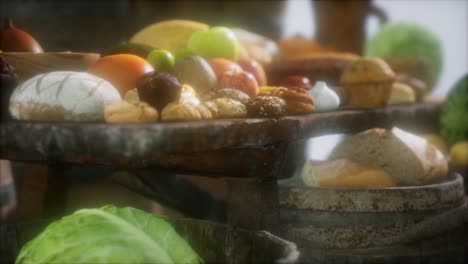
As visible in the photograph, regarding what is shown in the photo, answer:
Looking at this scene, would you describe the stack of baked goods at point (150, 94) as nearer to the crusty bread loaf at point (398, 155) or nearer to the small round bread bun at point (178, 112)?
the small round bread bun at point (178, 112)

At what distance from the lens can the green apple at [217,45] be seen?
2.53 m

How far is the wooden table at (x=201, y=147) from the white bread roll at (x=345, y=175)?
10 cm

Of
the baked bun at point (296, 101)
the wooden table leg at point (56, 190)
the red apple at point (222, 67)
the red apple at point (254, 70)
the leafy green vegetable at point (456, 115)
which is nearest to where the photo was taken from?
the baked bun at point (296, 101)

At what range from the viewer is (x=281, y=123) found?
4.84 ft

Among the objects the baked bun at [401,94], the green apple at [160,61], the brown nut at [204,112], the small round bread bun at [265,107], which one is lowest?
the baked bun at [401,94]

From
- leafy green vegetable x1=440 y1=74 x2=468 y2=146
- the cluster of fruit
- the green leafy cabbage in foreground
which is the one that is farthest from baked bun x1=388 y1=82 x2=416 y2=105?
the green leafy cabbage in foreground

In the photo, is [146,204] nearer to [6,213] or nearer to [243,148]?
[6,213]

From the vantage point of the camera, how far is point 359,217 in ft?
5.53

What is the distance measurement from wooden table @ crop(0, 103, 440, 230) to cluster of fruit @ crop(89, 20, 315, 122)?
73mm

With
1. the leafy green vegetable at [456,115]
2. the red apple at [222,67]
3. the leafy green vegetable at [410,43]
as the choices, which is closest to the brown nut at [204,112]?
the red apple at [222,67]

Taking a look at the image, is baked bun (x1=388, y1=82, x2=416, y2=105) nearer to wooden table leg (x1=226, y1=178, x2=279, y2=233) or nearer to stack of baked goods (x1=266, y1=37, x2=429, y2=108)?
stack of baked goods (x1=266, y1=37, x2=429, y2=108)

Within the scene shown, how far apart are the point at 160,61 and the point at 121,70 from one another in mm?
284

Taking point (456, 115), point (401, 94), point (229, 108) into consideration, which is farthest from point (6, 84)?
point (456, 115)

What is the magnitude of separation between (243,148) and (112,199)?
2.57 m
